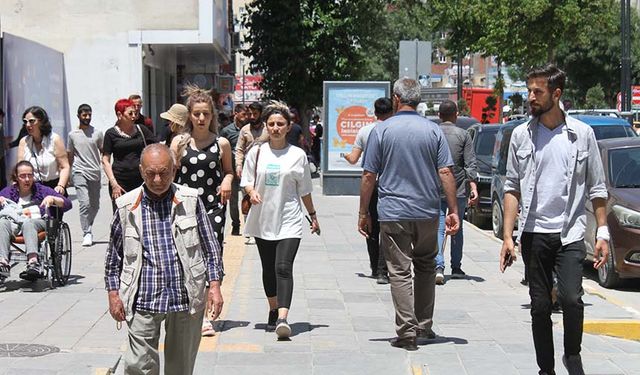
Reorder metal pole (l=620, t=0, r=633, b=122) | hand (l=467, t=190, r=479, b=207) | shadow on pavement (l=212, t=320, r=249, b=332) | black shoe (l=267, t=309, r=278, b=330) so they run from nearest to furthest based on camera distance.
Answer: black shoe (l=267, t=309, r=278, b=330), shadow on pavement (l=212, t=320, r=249, b=332), hand (l=467, t=190, r=479, b=207), metal pole (l=620, t=0, r=633, b=122)

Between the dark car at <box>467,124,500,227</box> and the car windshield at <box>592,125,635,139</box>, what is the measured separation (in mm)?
1879

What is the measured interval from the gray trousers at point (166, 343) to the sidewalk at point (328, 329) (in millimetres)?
1628

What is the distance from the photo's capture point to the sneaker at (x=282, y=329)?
8.05 metres

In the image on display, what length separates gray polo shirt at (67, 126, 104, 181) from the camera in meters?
14.0

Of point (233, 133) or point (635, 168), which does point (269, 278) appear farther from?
point (233, 133)

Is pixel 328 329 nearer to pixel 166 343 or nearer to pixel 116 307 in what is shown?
pixel 166 343

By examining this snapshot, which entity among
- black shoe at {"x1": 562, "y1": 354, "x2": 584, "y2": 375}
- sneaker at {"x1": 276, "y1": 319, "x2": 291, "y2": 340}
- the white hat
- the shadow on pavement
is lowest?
the shadow on pavement

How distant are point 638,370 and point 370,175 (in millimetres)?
2239

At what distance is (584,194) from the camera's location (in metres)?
6.53

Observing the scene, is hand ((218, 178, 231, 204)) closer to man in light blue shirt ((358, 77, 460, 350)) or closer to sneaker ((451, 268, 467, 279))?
man in light blue shirt ((358, 77, 460, 350))

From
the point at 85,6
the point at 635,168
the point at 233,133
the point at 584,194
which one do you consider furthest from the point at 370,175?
the point at 85,6

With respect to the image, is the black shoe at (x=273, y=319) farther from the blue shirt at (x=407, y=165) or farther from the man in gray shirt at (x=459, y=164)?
the man in gray shirt at (x=459, y=164)

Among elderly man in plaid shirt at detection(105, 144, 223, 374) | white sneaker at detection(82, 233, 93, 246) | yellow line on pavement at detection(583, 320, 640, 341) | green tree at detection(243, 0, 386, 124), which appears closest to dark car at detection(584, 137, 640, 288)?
yellow line on pavement at detection(583, 320, 640, 341)

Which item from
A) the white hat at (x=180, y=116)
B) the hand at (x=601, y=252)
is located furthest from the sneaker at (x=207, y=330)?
the hand at (x=601, y=252)
